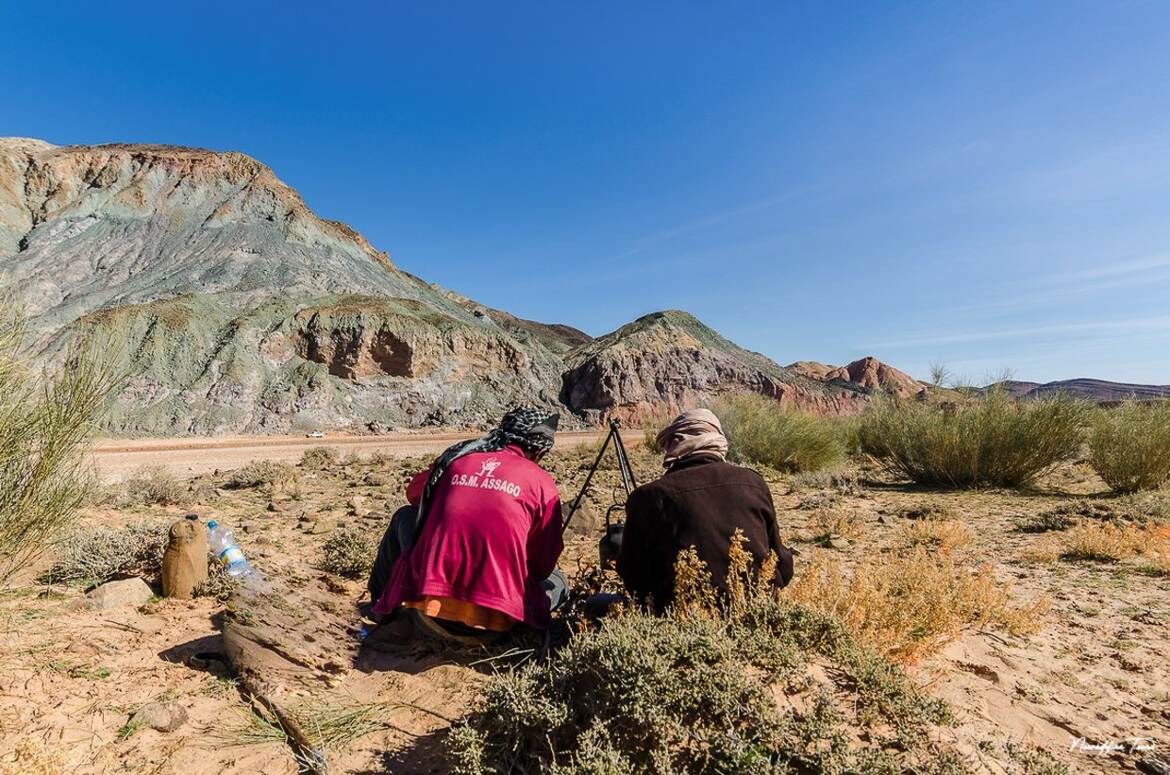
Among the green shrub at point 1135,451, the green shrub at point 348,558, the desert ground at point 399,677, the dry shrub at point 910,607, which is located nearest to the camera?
the desert ground at point 399,677

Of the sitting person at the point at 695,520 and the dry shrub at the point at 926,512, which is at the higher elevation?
the sitting person at the point at 695,520

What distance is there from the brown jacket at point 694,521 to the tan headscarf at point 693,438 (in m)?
0.10

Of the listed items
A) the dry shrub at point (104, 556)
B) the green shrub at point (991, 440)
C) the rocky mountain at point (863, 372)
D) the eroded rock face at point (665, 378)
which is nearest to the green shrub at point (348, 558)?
the dry shrub at point (104, 556)

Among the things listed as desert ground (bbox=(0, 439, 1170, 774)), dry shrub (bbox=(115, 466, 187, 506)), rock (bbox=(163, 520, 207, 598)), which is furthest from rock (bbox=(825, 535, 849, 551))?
dry shrub (bbox=(115, 466, 187, 506))

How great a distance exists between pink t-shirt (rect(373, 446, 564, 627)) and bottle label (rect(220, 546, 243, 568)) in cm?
244

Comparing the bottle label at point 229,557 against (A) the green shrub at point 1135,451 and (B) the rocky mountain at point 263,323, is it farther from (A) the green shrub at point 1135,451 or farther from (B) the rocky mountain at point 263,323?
(B) the rocky mountain at point 263,323

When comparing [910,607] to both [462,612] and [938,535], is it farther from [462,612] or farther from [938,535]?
[938,535]

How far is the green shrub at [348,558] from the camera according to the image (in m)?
5.43

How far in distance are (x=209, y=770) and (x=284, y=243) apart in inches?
1545

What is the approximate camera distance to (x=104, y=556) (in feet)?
16.5

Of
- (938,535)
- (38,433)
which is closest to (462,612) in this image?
(38,433)

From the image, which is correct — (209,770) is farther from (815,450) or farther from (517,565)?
(815,450)

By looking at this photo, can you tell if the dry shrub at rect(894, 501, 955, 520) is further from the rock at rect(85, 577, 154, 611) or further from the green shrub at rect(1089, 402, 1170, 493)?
the rock at rect(85, 577, 154, 611)

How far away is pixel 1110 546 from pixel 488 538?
640 cm
